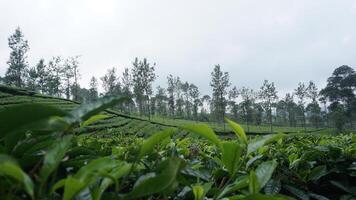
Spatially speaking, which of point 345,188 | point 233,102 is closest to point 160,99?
point 233,102

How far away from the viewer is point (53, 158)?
61 centimetres

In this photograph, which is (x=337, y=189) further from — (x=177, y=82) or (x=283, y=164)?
(x=177, y=82)

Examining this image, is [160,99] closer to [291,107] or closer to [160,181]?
[291,107]

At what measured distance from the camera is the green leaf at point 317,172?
150 cm

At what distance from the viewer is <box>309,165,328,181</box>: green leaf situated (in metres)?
1.50

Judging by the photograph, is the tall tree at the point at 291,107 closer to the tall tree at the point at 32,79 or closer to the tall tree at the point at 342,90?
the tall tree at the point at 342,90

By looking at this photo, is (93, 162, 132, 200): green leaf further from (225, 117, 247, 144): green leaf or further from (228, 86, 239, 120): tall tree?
(228, 86, 239, 120): tall tree

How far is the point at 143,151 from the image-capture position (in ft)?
2.56

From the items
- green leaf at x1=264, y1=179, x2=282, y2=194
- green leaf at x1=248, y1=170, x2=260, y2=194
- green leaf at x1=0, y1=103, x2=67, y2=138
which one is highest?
green leaf at x1=0, y1=103, x2=67, y2=138

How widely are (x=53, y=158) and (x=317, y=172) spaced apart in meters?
1.21

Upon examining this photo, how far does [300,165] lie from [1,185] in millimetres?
1266

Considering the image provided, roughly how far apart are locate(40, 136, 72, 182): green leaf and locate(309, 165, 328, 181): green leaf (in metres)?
1.17

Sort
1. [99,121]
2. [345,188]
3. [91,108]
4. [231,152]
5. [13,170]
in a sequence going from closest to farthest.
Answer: [13,170] < [91,108] < [231,152] < [345,188] < [99,121]

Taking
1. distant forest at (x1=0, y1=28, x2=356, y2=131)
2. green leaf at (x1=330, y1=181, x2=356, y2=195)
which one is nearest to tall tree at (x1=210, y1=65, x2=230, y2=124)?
distant forest at (x1=0, y1=28, x2=356, y2=131)
